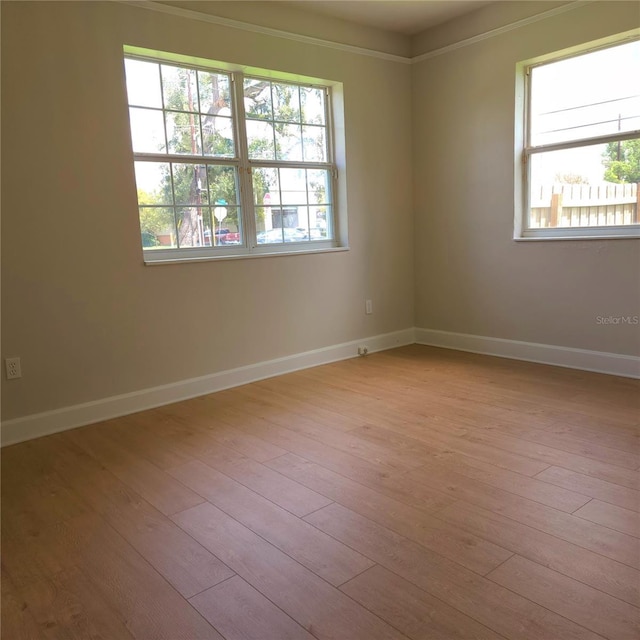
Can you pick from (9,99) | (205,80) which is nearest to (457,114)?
(205,80)

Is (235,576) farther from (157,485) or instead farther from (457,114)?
(457,114)

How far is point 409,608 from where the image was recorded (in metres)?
1.55

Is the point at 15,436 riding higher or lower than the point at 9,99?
lower

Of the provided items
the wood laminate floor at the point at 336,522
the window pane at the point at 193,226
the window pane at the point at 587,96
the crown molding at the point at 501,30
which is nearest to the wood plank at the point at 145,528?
the wood laminate floor at the point at 336,522

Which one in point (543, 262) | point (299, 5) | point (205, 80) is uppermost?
point (299, 5)

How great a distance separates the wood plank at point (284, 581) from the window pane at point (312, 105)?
3.21m

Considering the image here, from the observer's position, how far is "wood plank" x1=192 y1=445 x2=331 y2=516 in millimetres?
2188

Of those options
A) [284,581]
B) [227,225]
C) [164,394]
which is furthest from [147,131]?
[284,581]

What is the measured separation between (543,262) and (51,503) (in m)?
3.54

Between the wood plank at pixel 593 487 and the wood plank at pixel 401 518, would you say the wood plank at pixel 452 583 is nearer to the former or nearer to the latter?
the wood plank at pixel 401 518

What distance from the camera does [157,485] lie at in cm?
241

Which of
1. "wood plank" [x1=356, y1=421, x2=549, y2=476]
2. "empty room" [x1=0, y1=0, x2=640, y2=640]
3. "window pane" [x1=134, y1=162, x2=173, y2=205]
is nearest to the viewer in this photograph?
"empty room" [x1=0, y1=0, x2=640, y2=640]

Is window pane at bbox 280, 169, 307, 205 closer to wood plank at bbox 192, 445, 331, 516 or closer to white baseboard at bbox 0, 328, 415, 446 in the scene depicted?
white baseboard at bbox 0, 328, 415, 446

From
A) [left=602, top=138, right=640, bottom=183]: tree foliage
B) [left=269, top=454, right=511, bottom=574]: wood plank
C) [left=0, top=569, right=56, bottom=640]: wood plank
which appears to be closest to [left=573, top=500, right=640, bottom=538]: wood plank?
[left=269, top=454, right=511, bottom=574]: wood plank
